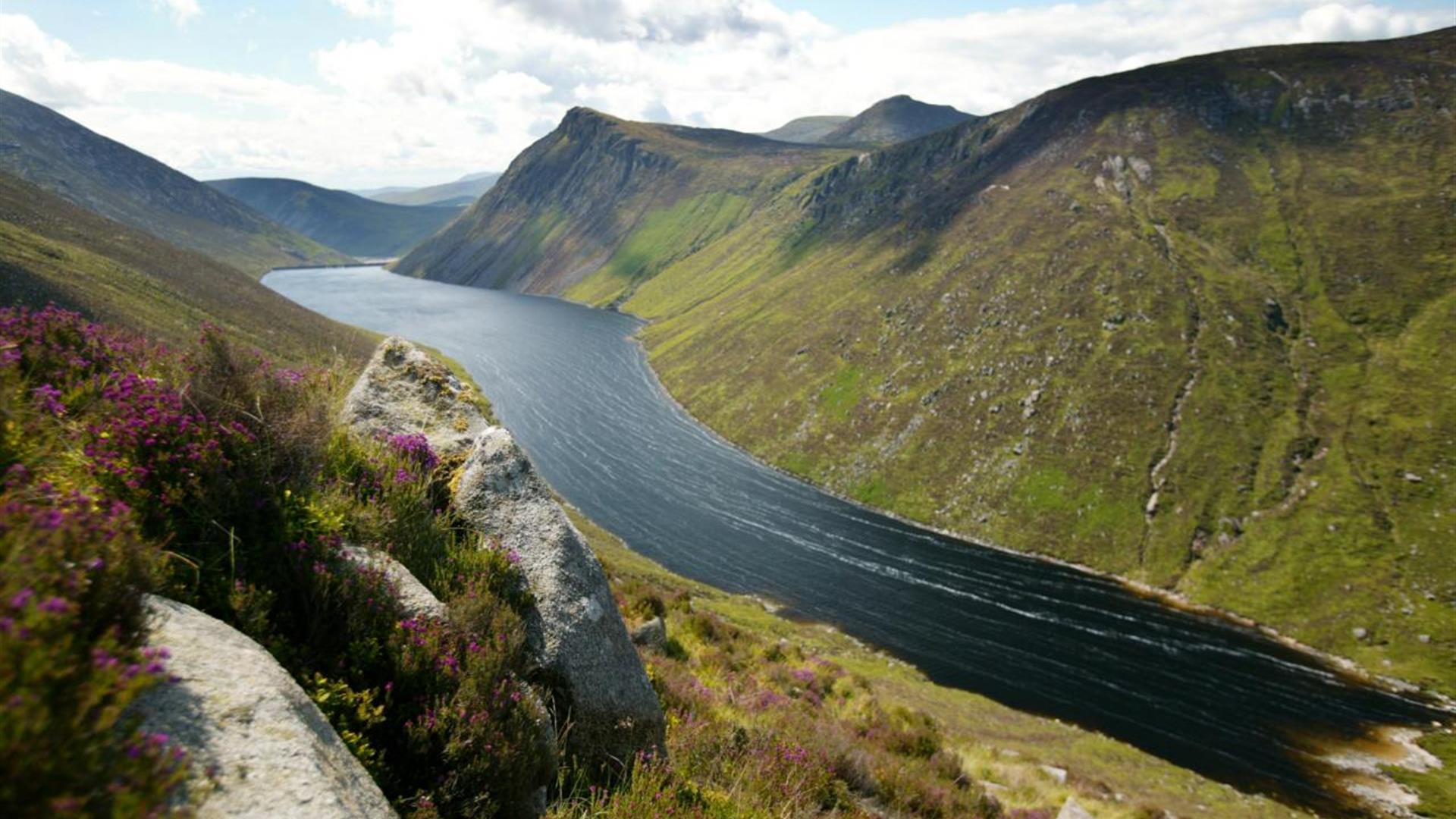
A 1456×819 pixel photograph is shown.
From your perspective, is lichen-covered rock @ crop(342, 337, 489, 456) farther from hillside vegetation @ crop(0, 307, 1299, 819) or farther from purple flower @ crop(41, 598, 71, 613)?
purple flower @ crop(41, 598, 71, 613)

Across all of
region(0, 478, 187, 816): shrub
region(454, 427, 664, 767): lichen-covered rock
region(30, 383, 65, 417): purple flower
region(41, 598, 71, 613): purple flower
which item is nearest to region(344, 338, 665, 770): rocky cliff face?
region(454, 427, 664, 767): lichen-covered rock

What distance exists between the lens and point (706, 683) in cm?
1645

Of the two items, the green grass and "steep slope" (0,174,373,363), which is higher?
"steep slope" (0,174,373,363)

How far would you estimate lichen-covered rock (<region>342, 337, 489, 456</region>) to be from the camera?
11.1 meters

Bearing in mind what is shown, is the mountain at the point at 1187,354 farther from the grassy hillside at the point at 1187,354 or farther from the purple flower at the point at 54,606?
the purple flower at the point at 54,606

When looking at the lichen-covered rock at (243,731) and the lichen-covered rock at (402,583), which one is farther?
the lichen-covered rock at (402,583)

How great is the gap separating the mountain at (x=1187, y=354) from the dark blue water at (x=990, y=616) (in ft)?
23.7

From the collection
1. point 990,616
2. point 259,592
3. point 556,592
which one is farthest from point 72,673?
point 990,616

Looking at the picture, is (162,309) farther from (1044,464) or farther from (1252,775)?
(1252,775)

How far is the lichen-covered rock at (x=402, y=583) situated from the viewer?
731cm

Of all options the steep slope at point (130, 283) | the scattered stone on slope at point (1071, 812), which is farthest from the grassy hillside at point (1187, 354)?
the steep slope at point (130, 283)

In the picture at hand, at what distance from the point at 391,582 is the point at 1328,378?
12468 centimetres

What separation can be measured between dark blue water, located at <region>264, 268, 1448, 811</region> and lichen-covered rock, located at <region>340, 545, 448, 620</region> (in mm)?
60791

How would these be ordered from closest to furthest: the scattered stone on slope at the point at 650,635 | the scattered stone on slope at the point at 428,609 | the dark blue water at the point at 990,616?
the scattered stone on slope at the point at 428,609
the scattered stone on slope at the point at 650,635
the dark blue water at the point at 990,616
